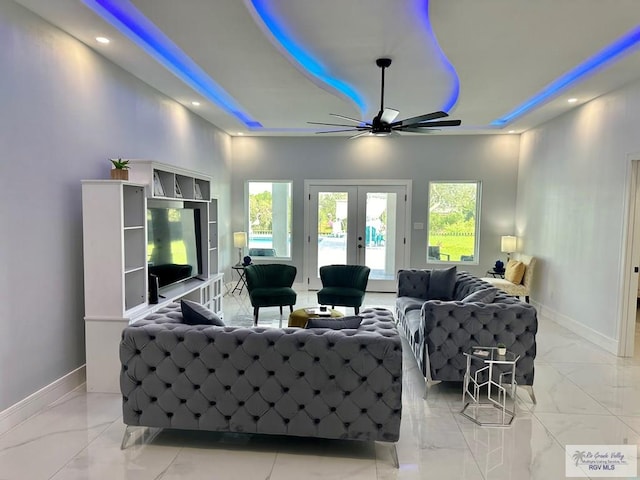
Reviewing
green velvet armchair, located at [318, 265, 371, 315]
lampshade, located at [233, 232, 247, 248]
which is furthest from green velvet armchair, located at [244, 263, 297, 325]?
lampshade, located at [233, 232, 247, 248]

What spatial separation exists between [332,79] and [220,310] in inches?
140

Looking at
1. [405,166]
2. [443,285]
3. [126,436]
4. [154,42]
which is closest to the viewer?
[126,436]

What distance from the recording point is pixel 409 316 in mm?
4539

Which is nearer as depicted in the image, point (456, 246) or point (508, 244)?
point (508, 244)

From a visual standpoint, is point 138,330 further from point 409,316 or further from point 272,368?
point 409,316

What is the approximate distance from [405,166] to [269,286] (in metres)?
3.75

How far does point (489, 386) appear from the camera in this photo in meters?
3.28

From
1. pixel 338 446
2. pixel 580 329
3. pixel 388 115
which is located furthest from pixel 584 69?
pixel 338 446

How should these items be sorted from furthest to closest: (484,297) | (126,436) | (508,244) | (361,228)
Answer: (361,228), (508,244), (484,297), (126,436)

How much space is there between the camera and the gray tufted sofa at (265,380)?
2592mm

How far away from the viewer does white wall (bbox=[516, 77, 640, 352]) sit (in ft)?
15.5

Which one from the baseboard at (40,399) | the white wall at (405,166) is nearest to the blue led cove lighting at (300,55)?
the white wall at (405,166)

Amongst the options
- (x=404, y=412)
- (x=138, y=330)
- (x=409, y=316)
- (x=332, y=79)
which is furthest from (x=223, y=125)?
(x=404, y=412)

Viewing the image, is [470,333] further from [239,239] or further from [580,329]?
[239,239]
